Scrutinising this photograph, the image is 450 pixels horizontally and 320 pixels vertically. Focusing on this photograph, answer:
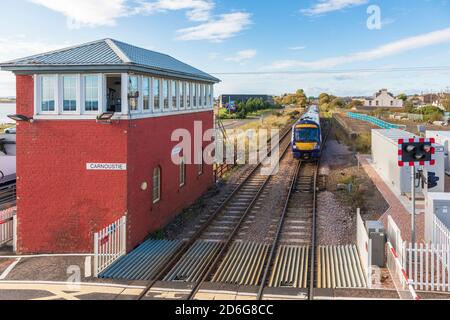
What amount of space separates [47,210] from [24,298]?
12.4 feet

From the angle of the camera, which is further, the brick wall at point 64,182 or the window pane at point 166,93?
the window pane at point 166,93

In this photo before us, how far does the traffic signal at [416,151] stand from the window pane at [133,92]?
21.9ft

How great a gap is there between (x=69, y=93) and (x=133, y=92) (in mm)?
1681

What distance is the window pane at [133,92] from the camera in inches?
484

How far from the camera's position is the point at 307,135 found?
2894 cm

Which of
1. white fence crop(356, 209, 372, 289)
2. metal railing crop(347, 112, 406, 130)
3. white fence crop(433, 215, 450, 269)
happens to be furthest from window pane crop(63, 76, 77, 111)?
metal railing crop(347, 112, 406, 130)

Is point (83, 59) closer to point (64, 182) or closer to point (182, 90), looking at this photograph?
point (64, 182)

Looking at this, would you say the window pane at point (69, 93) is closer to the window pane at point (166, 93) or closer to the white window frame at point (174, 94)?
the window pane at point (166, 93)

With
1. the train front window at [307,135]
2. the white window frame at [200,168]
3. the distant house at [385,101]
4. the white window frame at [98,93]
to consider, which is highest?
the distant house at [385,101]

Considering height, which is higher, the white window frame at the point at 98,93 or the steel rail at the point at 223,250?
the white window frame at the point at 98,93

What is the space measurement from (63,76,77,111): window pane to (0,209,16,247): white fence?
3705 millimetres

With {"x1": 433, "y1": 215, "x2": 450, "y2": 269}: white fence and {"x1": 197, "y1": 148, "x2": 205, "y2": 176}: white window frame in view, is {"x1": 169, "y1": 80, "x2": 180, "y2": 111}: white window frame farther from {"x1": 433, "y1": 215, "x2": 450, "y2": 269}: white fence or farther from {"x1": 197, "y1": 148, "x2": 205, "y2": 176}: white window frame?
{"x1": 433, "y1": 215, "x2": 450, "y2": 269}: white fence

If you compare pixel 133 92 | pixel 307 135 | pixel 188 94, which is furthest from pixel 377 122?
pixel 133 92

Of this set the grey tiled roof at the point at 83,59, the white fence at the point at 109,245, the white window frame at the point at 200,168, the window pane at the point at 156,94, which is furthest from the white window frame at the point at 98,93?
the white window frame at the point at 200,168
